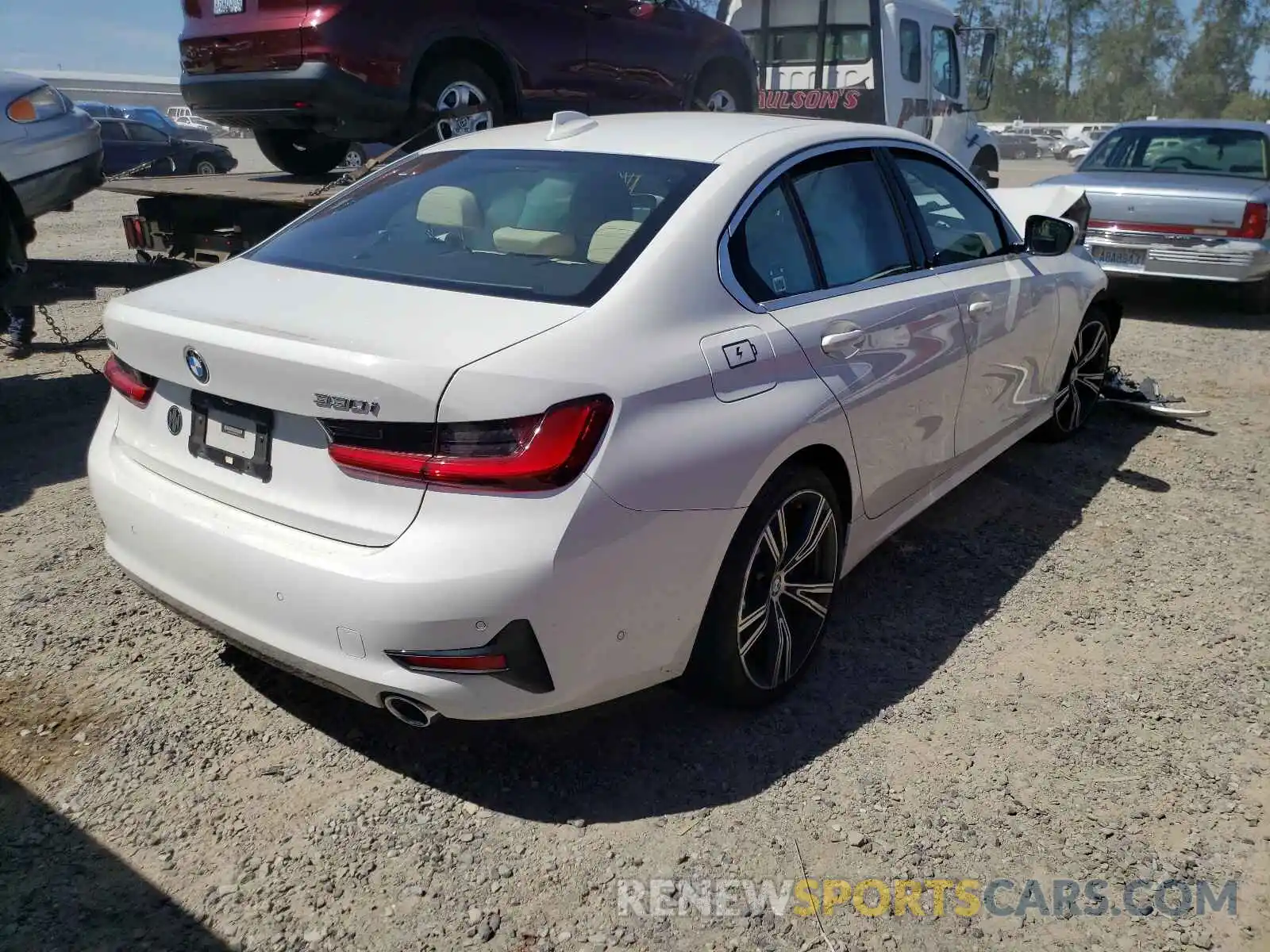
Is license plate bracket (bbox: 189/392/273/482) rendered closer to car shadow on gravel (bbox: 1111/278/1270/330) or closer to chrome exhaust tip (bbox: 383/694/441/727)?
chrome exhaust tip (bbox: 383/694/441/727)

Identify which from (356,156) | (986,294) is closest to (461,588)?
(986,294)

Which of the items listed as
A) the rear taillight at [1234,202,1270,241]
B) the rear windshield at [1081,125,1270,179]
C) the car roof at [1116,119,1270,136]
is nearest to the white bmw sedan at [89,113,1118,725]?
the rear taillight at [1234,202,1270,241]

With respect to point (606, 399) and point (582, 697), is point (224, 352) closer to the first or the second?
point (606, 399)

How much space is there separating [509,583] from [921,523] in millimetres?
2748

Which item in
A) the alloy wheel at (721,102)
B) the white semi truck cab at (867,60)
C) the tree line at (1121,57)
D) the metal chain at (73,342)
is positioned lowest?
the metal chain at (73,342)

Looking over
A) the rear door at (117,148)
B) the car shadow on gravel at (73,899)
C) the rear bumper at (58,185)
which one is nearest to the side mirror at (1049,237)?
the car shadow on gravel at (73,899)

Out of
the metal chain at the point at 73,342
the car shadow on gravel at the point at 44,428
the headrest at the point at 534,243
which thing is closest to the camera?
the headrest at the point at 534,243

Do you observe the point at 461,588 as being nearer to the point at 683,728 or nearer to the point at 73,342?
the point at 683,728

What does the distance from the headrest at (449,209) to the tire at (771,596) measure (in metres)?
1.21

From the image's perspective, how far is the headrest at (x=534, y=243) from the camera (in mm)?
2850

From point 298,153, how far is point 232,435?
6014 millimetres

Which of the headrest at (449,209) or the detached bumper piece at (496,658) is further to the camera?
the headrest at (449,209)

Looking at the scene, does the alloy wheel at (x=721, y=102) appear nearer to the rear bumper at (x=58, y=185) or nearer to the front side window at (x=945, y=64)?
the front side window at (x=945, y=64)

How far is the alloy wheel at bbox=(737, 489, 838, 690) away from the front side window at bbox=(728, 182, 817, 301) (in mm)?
584
